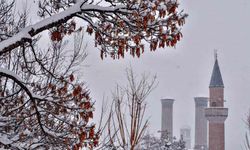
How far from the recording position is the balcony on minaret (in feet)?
191

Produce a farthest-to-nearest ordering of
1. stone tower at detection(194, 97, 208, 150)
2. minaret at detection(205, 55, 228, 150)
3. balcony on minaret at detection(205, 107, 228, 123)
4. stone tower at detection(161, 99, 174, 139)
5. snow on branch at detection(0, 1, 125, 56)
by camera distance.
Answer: stone tower at detection(161, 99, 174, 139) → stone tower at detection(194, 97, 208, 150) → balcony on minaret at detection(205, 107, 228, 123) → minaret at detection(205, 55, 228, 150) → snow on branch at detection(0, 1, 125, 56)

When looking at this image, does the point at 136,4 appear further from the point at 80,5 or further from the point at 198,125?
the point at 198,125

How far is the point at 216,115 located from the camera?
58188 millimetres

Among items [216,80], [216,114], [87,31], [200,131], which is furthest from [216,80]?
[87,31]

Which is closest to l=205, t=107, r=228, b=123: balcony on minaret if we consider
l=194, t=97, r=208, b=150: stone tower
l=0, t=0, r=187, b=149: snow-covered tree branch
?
l=194, t=97, r=208, b=150: stone tower

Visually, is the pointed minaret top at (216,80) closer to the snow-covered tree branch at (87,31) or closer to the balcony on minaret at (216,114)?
the balcony on minaret at (216,114)

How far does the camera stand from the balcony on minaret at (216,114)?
58.1 m

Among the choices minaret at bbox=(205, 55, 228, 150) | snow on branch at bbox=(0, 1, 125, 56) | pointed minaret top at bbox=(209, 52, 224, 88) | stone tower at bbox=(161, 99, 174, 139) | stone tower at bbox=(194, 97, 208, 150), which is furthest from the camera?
stone tower at bbox=(161, 99, 174, 139)

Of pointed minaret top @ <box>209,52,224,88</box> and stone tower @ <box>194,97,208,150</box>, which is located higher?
pointed minaret top @ <box>209,52,224,88</box>

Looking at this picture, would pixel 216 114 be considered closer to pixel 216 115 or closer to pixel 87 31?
pixel 216 115

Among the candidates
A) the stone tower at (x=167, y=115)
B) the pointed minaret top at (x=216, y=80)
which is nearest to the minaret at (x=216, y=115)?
the pointed minaret top at (x=216, y=80)

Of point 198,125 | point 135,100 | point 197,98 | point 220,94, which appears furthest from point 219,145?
point 135,100

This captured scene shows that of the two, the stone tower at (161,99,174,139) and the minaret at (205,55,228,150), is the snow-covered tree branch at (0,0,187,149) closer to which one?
the minaret at (205,55,228,150)

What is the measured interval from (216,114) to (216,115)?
14 centimetres
